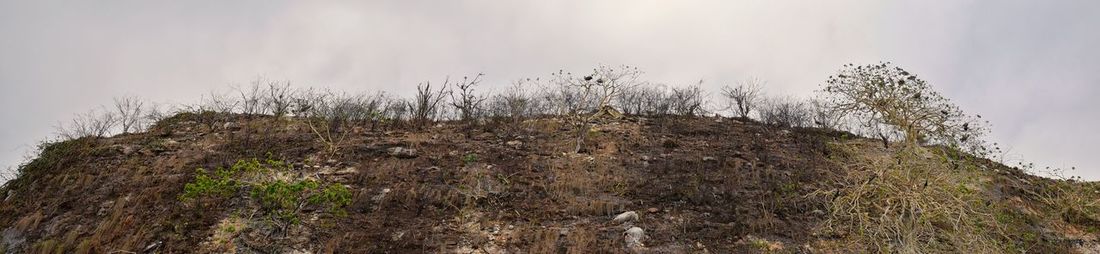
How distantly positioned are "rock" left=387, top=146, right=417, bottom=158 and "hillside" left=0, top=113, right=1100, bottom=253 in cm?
10

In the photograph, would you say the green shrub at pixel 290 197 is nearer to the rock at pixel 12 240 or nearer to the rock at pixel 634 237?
the rock at pixel 12 240

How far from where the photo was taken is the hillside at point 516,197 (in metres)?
11.1

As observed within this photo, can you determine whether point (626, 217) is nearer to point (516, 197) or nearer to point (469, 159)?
point (516, 197)

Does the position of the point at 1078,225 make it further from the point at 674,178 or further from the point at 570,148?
the point at 570,148

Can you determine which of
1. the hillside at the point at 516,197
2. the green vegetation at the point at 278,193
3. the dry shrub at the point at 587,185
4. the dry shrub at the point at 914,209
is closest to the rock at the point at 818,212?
the hillside at the point at 516,197

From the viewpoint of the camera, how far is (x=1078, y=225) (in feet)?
44.4

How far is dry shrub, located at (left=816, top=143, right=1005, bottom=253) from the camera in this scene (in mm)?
10383

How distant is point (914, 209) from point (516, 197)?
700 cm

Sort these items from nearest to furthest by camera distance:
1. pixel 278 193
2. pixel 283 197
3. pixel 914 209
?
pixel 278 193, pixel 914 209, pixel 283 197

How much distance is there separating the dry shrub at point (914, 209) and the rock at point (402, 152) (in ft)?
29.8

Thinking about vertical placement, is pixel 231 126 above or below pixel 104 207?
above

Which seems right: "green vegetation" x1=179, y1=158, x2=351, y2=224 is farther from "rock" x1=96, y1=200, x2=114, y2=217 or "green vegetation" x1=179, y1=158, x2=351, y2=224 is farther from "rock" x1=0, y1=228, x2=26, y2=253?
"rock" x1=0, y1=228, x2=26, y2=253

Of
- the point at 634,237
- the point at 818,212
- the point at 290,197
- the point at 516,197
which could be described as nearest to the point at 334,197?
the point at 290,197

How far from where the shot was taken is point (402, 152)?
16.0 metres
